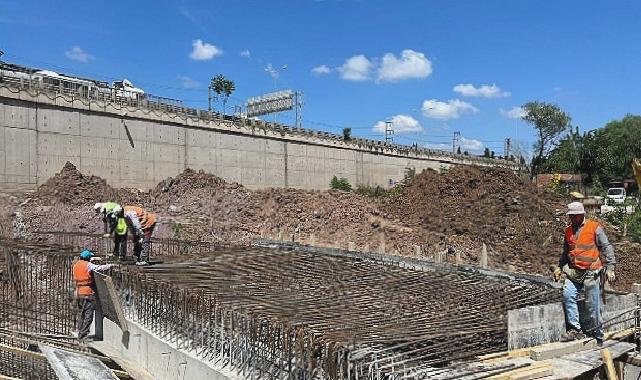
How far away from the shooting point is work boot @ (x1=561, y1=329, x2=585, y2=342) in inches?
224

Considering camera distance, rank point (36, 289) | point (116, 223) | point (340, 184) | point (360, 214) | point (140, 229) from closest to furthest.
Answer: point (140, 229) → point (116, 223) → point (36, 289) → point (360, 214) → point (340, 184)

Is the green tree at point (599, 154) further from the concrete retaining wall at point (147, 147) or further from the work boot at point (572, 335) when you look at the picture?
the work boot at point (572, 335)

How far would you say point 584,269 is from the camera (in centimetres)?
Result: 560

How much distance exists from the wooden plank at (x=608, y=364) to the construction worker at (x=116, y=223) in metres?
8.56

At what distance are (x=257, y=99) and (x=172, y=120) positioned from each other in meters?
26.1

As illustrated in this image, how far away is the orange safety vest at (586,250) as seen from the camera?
5598mm

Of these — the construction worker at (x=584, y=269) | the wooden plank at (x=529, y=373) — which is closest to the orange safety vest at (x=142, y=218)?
the construction worker at (x=584, y=269)

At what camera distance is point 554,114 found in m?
55.4

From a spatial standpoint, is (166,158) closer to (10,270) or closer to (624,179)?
(10,270)

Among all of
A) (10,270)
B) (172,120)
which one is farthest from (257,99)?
(10,270)

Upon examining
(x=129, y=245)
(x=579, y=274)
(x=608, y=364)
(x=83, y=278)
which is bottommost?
(x=608, y=364)

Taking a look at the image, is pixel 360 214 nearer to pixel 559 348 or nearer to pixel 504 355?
pixel 559 348

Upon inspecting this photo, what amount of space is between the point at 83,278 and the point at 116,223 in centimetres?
262

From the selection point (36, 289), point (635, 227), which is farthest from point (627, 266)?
point (36, 289)
